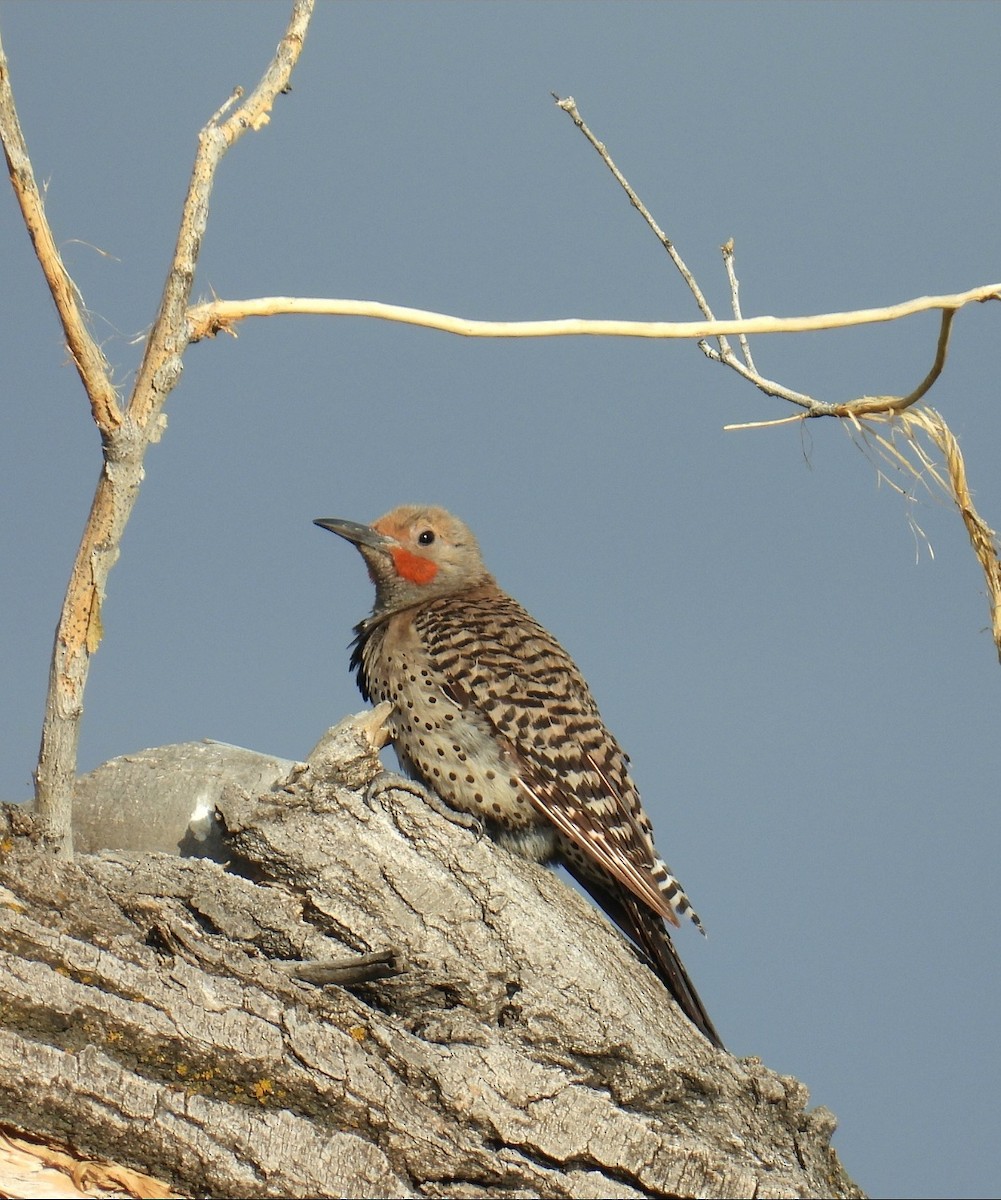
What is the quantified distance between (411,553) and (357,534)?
25 cm

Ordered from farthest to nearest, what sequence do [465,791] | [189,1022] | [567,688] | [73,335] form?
[567,688]
[465,791]
[189,1022]
[73,335]

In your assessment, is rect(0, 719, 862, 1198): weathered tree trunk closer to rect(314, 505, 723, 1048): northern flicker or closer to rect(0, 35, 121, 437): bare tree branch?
rect(314, 505, 723, 1048): northern flicker

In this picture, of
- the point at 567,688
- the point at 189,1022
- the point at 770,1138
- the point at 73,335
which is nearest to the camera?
the point at 73,335

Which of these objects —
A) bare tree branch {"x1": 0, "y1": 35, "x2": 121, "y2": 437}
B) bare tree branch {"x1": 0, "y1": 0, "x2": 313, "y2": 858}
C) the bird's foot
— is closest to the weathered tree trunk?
the bird's foot

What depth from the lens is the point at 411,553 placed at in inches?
232

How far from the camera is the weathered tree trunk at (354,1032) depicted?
11.9 feet

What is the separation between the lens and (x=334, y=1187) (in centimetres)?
361

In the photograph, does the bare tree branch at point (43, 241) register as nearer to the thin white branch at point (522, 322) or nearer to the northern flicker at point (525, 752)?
the thin white branch at point (522, 322)

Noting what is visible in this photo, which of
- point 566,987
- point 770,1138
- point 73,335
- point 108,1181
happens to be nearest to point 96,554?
point 73,335

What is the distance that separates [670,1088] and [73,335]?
281cm

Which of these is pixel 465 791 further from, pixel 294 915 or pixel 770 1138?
pixel 770 1138

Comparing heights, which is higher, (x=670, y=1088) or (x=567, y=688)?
(x=567, y=688)

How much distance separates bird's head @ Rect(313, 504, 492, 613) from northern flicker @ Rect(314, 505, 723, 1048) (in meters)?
0.32

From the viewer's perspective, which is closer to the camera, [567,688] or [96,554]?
[96,554]
